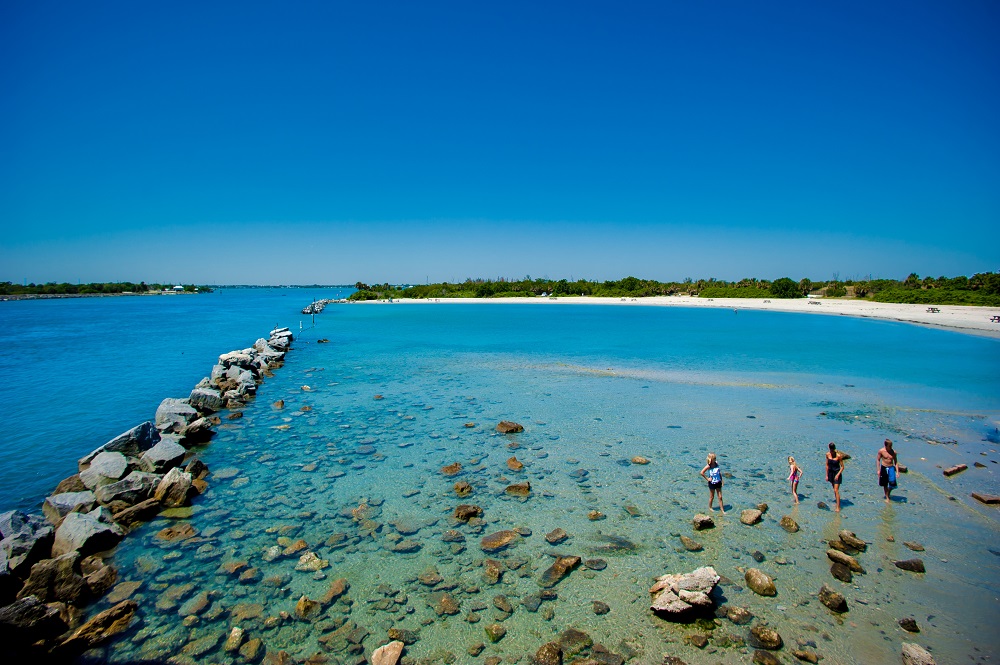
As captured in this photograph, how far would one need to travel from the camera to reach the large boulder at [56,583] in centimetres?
664

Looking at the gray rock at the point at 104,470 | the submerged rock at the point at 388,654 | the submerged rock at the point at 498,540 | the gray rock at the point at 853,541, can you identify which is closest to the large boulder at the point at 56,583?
the gray rock at the point at 104,470

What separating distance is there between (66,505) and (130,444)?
3.10 metres

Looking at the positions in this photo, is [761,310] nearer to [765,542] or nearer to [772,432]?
[772,432]

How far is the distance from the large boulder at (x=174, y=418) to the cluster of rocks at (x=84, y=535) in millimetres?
56

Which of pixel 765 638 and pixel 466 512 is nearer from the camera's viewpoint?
pixel 765 638

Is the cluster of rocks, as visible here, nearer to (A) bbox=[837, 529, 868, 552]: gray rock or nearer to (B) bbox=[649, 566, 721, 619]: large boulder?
(B) bbox=[649, 566, 721, 619]: large boulder

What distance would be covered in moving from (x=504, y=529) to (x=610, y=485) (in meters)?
3.19

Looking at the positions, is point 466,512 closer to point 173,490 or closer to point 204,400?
point 173,490

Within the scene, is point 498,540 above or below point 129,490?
below

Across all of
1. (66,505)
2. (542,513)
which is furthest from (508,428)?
(66,505)

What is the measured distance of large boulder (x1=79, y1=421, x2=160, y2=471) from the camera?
11.5 meters

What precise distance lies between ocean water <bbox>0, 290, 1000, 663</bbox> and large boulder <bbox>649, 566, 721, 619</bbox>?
224 millimetres

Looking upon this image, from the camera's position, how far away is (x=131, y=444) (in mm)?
11977

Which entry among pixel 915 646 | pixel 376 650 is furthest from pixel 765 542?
pixel 376 650
